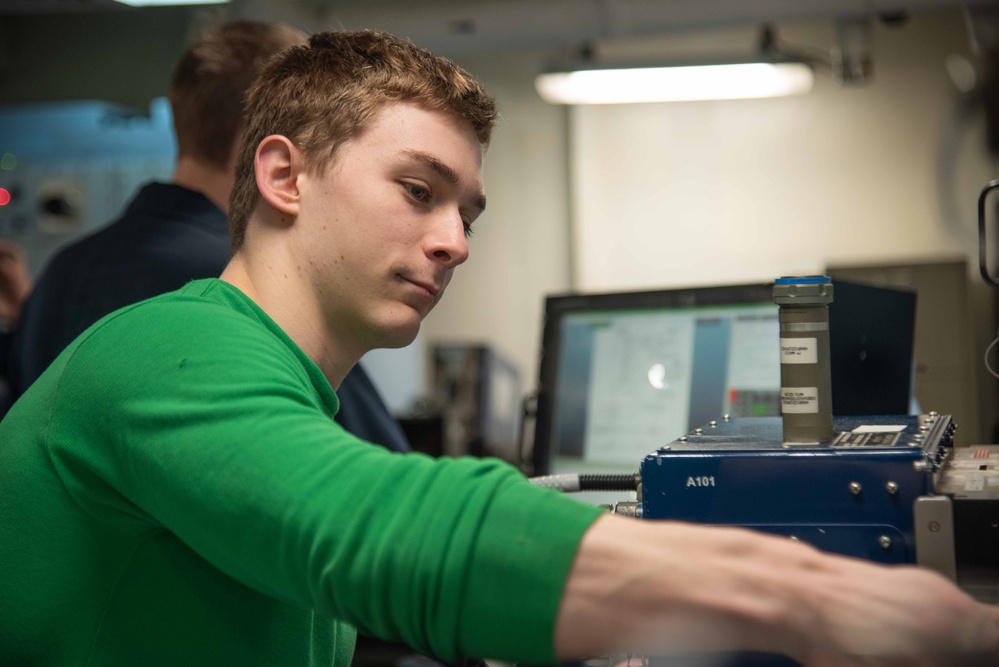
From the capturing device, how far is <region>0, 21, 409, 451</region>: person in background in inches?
62.7

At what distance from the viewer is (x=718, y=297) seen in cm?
166

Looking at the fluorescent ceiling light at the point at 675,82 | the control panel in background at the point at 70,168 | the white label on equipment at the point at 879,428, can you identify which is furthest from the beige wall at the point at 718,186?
the white label on equipment at the point at 879,428

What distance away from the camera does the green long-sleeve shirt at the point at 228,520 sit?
582 millimetres

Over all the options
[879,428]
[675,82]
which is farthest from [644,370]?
[675,82]

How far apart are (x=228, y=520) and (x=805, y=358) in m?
0.52

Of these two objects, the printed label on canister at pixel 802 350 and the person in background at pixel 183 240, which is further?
the person in background at pixel 183 240

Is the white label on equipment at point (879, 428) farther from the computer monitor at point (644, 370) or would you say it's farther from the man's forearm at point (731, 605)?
the computer monitor at point (644, 370)

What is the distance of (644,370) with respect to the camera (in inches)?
67.6

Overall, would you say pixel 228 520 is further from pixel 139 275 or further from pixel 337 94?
pixel 139 275

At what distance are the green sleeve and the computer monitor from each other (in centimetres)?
105

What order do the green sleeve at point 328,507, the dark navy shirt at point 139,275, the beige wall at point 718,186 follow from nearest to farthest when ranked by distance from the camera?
1. the green sleeve at point 328,507
2. the dark navy shirt at point 139,275
3. the beige wall at point 718,186

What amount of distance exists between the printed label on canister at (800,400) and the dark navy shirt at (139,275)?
3.04 ft

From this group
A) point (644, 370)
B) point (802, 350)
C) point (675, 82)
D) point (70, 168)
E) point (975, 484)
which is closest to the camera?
point (975, 484)

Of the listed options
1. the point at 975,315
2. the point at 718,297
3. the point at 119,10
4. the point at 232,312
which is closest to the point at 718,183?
the point at 975,315
